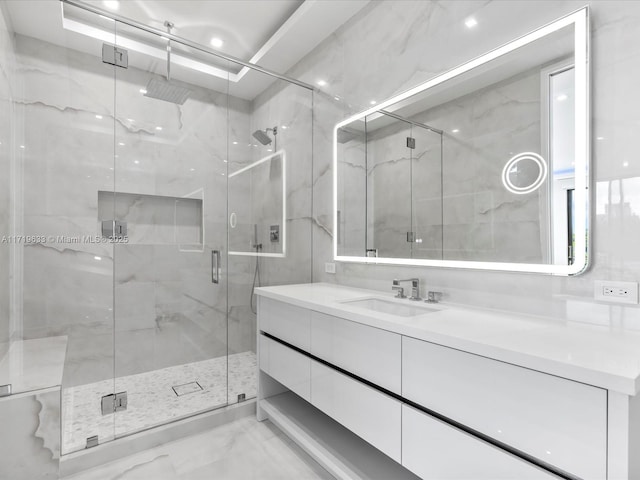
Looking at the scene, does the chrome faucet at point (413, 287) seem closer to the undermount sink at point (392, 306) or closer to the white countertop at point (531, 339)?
the undermount sink at point (392, 306)

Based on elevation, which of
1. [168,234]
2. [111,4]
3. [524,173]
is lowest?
[168,234]

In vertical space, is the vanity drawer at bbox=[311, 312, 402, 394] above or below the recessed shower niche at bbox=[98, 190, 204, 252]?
below

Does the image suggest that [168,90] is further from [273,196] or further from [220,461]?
[220,461]

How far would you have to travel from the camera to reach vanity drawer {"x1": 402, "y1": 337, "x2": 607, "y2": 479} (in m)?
0.83

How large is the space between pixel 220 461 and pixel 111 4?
3004 millimetres

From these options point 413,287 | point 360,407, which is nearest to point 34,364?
point 360,407

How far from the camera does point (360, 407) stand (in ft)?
4.83

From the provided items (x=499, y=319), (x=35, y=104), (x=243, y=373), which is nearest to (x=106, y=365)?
(x=243, y=373)

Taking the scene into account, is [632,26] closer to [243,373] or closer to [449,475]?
[449,475]

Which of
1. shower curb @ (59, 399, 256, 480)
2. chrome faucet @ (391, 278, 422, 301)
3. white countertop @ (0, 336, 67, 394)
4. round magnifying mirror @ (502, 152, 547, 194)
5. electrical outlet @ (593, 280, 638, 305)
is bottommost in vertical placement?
shower curb @ (59, 399, 256, 480)

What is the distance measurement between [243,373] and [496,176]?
2.09 metres

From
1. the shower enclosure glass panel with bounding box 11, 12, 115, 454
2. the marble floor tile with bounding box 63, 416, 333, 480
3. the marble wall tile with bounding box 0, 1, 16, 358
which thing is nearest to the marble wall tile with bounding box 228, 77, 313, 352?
the marble floor tile with bounding box 63, 416, 333, 480

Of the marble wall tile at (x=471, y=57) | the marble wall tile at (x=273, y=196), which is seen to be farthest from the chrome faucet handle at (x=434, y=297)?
the marble wall tile at (x=273, y=196)

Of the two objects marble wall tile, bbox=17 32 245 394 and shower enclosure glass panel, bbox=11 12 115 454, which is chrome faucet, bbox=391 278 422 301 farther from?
shower enclosure glass panel, bbox=11 12 115 454
